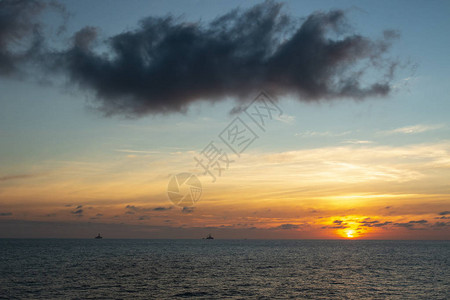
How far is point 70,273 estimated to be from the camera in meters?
90.4

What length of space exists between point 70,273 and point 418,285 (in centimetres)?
8026

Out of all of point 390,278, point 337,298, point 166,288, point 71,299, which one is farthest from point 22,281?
point 390,278

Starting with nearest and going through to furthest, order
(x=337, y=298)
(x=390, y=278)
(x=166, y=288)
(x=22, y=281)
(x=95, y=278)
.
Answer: (x=337, y=298) → (x=166, y=288) → (x=22, y=281) → (x=95, y=278) → (x=390, y=278)

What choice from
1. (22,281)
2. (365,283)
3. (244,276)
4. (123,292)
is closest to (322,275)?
(365,283)

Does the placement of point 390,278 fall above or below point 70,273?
below

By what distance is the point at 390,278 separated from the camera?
292ft

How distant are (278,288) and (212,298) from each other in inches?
655

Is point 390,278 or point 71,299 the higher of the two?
point 71,299

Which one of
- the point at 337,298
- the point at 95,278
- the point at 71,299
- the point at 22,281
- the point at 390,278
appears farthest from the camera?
the point at 390,278

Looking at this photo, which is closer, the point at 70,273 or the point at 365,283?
the point at 365,283

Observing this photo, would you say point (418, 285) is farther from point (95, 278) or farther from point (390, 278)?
point (95, 278)

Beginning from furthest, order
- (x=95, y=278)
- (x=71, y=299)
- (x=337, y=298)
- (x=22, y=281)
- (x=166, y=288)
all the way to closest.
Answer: (x=95, y=278) → (x=22, y=281) → (x=166, y=288) → (x=337, y=298) → (x=71, y=299)

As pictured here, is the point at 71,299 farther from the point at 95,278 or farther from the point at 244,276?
the point at 244,276

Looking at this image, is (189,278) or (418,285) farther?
(189,278)
